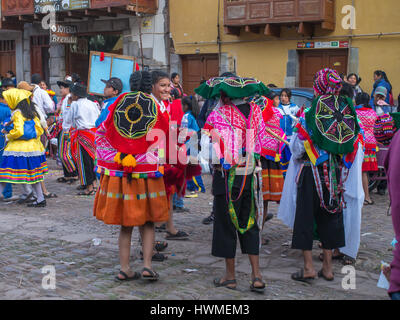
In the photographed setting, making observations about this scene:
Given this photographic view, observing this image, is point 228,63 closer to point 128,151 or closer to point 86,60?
point 86,60

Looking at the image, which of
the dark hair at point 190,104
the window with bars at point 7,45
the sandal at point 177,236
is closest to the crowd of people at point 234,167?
the sandal at point 177,236

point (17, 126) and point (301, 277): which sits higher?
point (17, 126)

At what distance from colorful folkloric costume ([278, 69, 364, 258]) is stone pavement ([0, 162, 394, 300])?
0.49 meters

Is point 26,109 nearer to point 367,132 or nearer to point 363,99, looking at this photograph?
point 363,99

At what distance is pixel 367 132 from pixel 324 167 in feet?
13.0

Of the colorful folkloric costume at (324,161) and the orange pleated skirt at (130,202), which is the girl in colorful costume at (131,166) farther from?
the colorful folkloric costume at (324,161)

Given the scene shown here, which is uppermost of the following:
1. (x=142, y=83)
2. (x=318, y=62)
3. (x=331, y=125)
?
(x=318, y=62)

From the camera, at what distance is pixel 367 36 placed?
14953 millimetres

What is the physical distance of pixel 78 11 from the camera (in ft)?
62.8

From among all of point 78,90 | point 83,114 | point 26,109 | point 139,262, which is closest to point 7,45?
Answer: point 78,90

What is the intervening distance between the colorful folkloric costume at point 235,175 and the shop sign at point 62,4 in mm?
15014

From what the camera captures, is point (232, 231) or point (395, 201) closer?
point (395, 201)

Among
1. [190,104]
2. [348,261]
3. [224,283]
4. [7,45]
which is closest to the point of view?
[224,283]

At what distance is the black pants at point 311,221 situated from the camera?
5.09 metres
